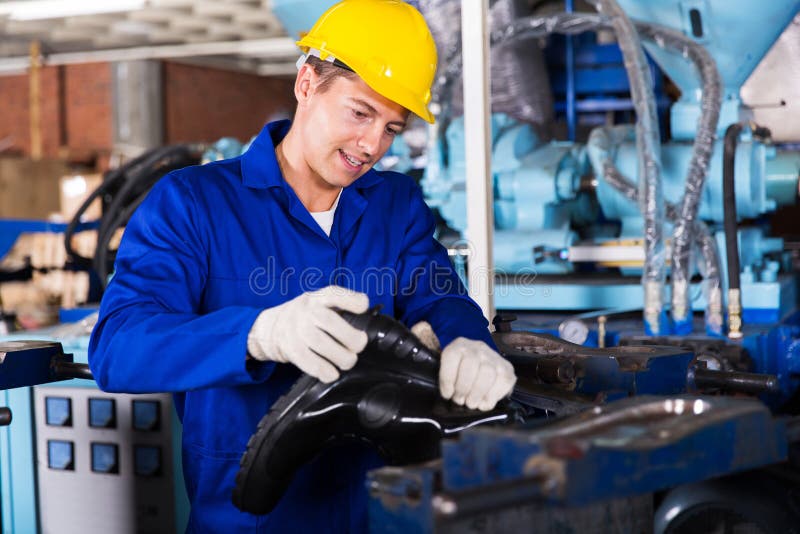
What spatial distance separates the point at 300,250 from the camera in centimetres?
147

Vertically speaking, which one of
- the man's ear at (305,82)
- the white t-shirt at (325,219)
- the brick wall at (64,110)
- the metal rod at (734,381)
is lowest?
the metal rod at (734,381)

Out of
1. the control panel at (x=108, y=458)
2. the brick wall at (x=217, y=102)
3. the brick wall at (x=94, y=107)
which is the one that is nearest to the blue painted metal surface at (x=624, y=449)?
the control panel at (x=108, y=458)

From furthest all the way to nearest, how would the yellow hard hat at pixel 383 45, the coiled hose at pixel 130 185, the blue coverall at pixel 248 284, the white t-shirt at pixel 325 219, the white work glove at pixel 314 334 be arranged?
the coiled hose at pixel 130 185 → the white t-shirt at pixel 325 219 → the yellow hard hat at pixel 383 45 → the blue coverall at pixel 248 284 → the white work glove at pixel 314 334

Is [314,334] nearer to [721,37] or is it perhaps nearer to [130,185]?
[721,37]

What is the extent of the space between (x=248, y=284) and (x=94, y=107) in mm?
8728

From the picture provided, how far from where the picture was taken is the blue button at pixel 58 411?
2.31m

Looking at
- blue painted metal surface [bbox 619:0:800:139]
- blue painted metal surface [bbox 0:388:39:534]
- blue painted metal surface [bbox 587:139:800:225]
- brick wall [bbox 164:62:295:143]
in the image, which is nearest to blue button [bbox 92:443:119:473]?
blue painted metal surface [bbox 0:388:39:534]

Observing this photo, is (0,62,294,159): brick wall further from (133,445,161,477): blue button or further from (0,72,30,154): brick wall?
(133,445,161,477): blue button

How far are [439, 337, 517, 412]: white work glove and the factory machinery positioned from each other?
0.02 meters

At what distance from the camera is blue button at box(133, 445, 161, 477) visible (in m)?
2.25

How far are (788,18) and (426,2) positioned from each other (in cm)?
117

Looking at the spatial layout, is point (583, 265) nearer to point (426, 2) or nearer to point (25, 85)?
point (426, 2)

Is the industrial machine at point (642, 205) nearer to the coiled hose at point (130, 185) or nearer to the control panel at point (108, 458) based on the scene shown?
the coiled hose at point (130, 185)

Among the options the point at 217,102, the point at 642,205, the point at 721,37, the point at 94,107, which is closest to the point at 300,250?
the point at 642,205
